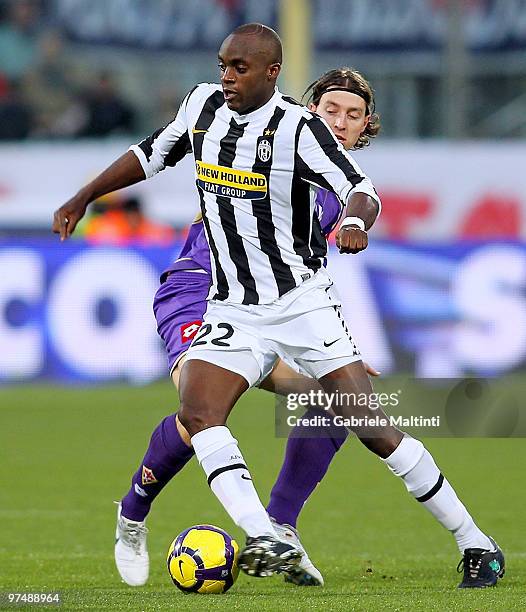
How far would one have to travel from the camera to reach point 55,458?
9.45 m

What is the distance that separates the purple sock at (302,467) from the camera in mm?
5676

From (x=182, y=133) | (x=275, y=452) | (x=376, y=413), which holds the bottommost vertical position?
(x=275, y=452)

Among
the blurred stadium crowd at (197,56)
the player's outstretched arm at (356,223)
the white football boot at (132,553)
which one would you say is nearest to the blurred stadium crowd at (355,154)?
the blurred stadium crowd at (197,56)

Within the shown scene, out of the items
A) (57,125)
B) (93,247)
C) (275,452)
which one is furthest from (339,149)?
(57,125)

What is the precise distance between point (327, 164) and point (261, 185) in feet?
0.89

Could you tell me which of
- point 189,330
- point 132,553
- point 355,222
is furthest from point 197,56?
point 355,222

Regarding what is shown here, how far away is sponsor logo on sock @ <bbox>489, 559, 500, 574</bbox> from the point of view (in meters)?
5.25

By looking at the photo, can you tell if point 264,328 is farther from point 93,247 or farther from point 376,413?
point 93,247

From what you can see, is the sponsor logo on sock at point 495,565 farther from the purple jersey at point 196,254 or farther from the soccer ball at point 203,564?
the purple jersey at point 196,254

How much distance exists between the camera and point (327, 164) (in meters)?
4.98

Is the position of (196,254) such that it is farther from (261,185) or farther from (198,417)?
(198,417)

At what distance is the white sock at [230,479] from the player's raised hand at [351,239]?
0.77m

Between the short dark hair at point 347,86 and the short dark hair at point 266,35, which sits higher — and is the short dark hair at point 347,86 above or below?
below

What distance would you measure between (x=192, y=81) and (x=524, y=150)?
154 inches
